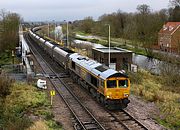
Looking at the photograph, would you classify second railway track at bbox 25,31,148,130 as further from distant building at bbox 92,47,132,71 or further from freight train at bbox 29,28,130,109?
distant building at bbox 92,47,132,71

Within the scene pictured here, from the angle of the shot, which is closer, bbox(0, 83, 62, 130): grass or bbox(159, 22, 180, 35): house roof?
bbox(0, 83, 62, 130): grass

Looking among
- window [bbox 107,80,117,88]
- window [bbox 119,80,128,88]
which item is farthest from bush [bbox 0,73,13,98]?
window [bbox 119,80,128,88]

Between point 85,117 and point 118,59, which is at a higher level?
point 118,59

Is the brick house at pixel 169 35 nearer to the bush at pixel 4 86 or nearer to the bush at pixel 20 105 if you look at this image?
the bush at pixel 20 105

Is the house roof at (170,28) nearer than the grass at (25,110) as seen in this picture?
No

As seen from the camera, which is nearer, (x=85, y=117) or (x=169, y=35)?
(x=85, y=117)

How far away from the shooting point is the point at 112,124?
64.1 feet

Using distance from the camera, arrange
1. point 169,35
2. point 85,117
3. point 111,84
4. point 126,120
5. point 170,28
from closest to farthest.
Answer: point 126,120, point 85,117, point 111,84, point 169,35, point 170,28

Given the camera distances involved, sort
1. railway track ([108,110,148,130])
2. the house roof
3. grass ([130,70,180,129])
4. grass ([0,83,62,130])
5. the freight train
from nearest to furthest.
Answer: grass ([0,83,62,130]) < railway track ([108,110,148,130]) < grass ([130,70,180,129]) < the freight train < the house roof

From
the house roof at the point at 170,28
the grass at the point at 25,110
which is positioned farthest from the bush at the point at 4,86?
the house roof at the point at 170,28

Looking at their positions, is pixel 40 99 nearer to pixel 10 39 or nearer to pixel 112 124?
pixel 112 124

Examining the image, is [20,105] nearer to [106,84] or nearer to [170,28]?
[106,84]

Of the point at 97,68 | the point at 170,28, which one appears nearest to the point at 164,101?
the point at 97,68

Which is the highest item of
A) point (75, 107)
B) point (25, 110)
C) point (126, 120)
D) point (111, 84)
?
point (111, 84)
